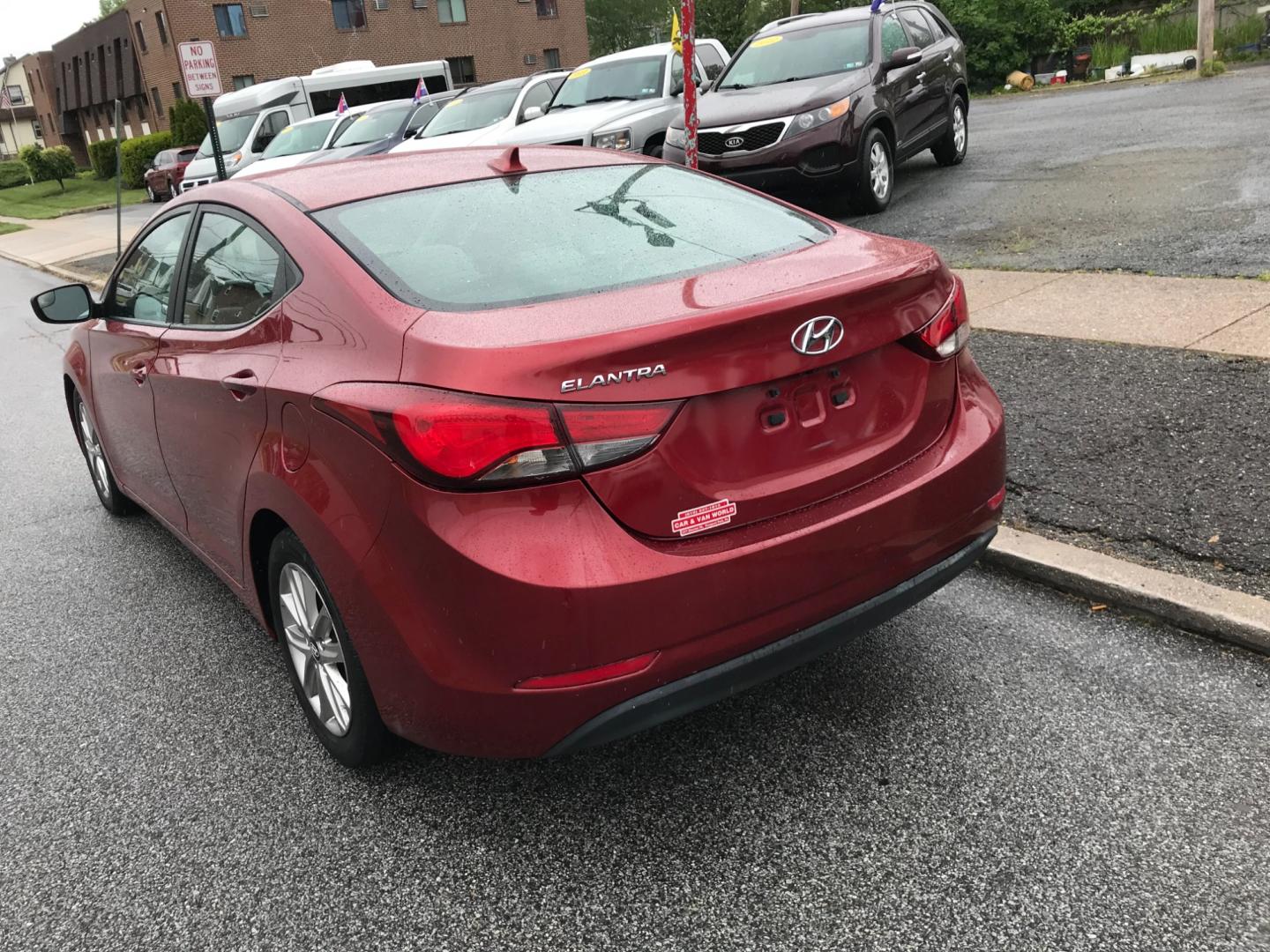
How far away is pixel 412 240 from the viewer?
302cm

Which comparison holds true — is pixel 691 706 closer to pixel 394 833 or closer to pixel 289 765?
pixel 394 833

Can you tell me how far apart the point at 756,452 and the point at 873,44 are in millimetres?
9789

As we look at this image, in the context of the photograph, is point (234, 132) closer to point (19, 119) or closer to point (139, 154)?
point (139, 154)

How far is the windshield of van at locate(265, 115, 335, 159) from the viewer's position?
20.8 meters

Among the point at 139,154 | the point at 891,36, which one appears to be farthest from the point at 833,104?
the point at 139,154

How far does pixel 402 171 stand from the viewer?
11.4ft

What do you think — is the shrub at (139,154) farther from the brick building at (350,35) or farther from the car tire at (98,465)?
the car tire at (98,465)

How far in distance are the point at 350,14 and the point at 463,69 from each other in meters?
5.78

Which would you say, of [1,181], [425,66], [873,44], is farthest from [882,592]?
[1,181]

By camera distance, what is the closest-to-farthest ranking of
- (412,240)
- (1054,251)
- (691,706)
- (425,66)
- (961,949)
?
(961,949)
(691,706)
(412,240)
(1054,251)
(425,66)

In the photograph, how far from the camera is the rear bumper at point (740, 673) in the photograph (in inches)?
98.0

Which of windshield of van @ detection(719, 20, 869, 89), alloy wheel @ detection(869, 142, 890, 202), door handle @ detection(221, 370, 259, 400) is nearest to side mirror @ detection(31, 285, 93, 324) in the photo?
door handle @ detection(221, 370, 259, 400)

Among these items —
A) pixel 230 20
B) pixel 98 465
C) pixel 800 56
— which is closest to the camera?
pixel 98 465

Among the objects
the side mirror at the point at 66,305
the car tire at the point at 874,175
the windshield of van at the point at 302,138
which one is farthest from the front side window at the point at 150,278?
the windshield of van at the point at 302,138
